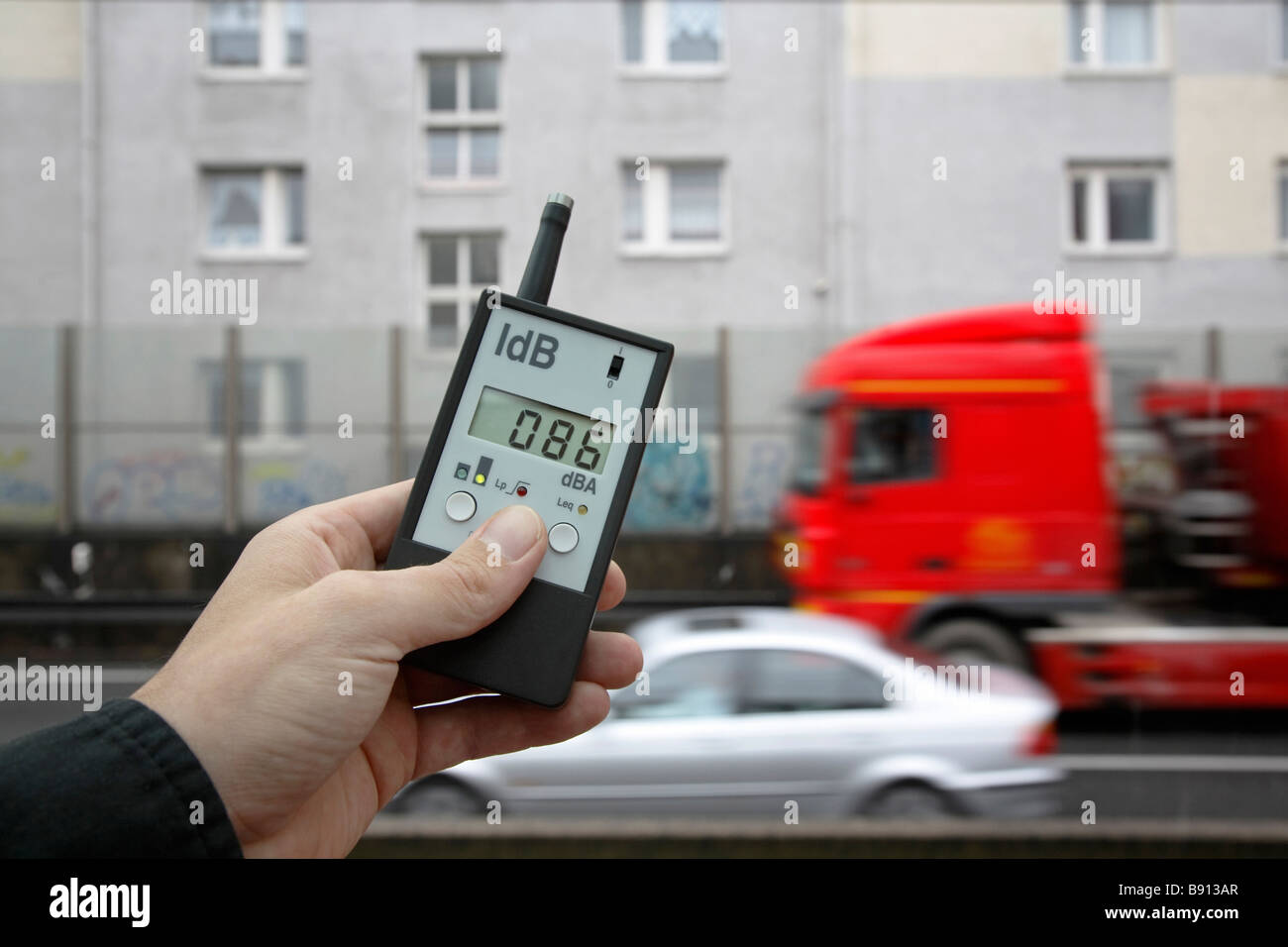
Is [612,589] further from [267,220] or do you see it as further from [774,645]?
[267,220]

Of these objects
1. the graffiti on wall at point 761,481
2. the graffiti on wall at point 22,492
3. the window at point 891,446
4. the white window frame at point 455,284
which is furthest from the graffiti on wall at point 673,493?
the graffiti on wall at point 22,492

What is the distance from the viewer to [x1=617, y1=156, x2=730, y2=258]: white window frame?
254cm

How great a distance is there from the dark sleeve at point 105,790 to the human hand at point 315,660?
0.02 m

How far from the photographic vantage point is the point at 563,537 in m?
0.70

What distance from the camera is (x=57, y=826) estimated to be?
563mm

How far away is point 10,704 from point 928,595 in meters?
2.86

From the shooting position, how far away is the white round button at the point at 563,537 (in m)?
0.70

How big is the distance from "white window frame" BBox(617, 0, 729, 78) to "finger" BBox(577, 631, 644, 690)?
6.85 feet

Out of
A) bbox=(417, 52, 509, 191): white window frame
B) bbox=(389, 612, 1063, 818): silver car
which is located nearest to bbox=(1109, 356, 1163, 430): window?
bbox=(389, 612, 1063, 818): silver car

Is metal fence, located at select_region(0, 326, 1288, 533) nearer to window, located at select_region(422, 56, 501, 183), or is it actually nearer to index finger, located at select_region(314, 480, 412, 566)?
window, located at select_region(422, 56, 501, 183)

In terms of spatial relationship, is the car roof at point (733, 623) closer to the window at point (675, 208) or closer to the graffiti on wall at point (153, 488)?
the window at point (675, 208)

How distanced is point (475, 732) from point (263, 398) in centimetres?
265

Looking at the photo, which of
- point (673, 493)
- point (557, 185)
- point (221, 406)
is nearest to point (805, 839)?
point (557, 185)
